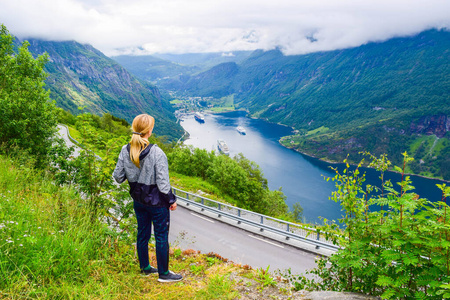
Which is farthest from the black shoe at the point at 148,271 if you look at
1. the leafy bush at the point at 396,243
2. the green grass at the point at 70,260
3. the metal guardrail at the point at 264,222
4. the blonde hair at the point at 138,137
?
the metal guardrail at the point at 264,222

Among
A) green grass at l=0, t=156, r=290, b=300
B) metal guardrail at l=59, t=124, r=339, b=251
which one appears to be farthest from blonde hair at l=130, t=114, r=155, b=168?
metal guardrail at l=59, t=124, r=339, b=251

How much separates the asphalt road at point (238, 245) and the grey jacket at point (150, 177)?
575cm

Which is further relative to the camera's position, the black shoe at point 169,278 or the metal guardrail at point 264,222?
the metal guardrail at point 264,222

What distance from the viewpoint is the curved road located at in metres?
10.5

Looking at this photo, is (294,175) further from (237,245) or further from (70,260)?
(70,260)

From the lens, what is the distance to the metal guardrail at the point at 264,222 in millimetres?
11289

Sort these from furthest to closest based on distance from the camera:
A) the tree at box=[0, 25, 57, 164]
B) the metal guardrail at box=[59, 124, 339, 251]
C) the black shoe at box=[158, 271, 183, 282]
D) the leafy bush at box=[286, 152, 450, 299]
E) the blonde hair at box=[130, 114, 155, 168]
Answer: the metal guardrail at box=[59, 124, 339, 251] → the tree at box=[0, 25, 57, 164] → the black shoe at box=[158, 271, 183, 282] → the blonde hair at box=[130, 114, 155, 168] → the leafy bush at box=[286, 152, 450, 299]

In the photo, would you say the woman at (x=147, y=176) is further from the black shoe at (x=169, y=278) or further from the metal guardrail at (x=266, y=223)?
the metal guardrail at (x=266, y=223)

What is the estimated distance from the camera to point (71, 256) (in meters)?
3.27

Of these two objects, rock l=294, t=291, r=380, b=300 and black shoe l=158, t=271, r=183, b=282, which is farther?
black shoe l=158, t=271, r=183, b=282

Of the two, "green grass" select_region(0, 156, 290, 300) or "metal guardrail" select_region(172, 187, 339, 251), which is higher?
"green grass" select_region(0, 156, 290, 300)

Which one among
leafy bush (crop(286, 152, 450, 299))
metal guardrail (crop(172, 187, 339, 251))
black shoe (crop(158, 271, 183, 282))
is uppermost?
leafy bush (crop(286, 152, 450, 299))

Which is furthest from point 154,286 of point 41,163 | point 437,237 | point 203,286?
point 41,163

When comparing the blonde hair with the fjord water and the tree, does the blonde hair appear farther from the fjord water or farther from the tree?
the fjord water
